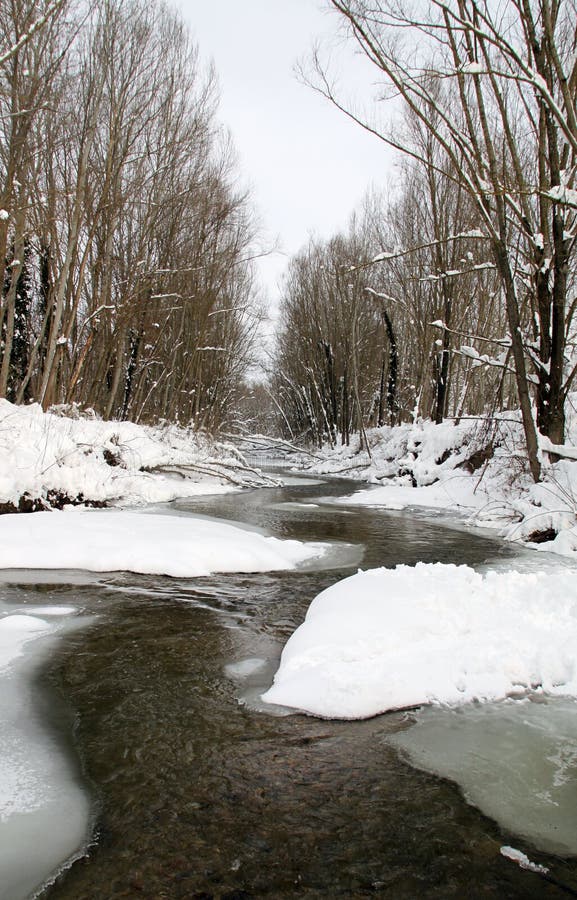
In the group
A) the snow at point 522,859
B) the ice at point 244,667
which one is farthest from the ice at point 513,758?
the ice at point 244,667

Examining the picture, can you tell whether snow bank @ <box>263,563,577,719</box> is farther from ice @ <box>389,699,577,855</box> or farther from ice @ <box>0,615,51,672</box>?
ice @ <box>0,615,51,672</box>

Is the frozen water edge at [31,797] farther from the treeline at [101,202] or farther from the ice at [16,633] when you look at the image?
the treeline at [101,202]

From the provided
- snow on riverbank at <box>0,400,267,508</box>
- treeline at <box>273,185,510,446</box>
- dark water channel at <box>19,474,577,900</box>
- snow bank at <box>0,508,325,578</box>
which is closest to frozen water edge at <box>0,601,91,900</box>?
dark water channel at <box>19,474,577,900</box>

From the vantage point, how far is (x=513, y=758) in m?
2.30

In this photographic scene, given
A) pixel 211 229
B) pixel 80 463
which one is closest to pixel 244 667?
pixel 80 463

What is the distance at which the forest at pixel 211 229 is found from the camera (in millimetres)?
7742

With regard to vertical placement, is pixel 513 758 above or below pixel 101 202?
below

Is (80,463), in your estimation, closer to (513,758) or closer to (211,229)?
(513,758)

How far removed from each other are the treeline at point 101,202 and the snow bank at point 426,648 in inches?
244

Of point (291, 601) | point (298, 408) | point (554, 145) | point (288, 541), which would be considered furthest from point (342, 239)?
point (291, 601)

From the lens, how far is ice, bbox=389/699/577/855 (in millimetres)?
1906

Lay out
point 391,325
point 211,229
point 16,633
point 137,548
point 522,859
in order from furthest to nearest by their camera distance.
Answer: point 391,325 < point 211,229 < point 137,548 < point 16,633 < point 522,859

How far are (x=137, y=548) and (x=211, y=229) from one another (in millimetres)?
16679

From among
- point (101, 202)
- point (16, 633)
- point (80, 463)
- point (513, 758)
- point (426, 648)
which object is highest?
point (101, 202)
